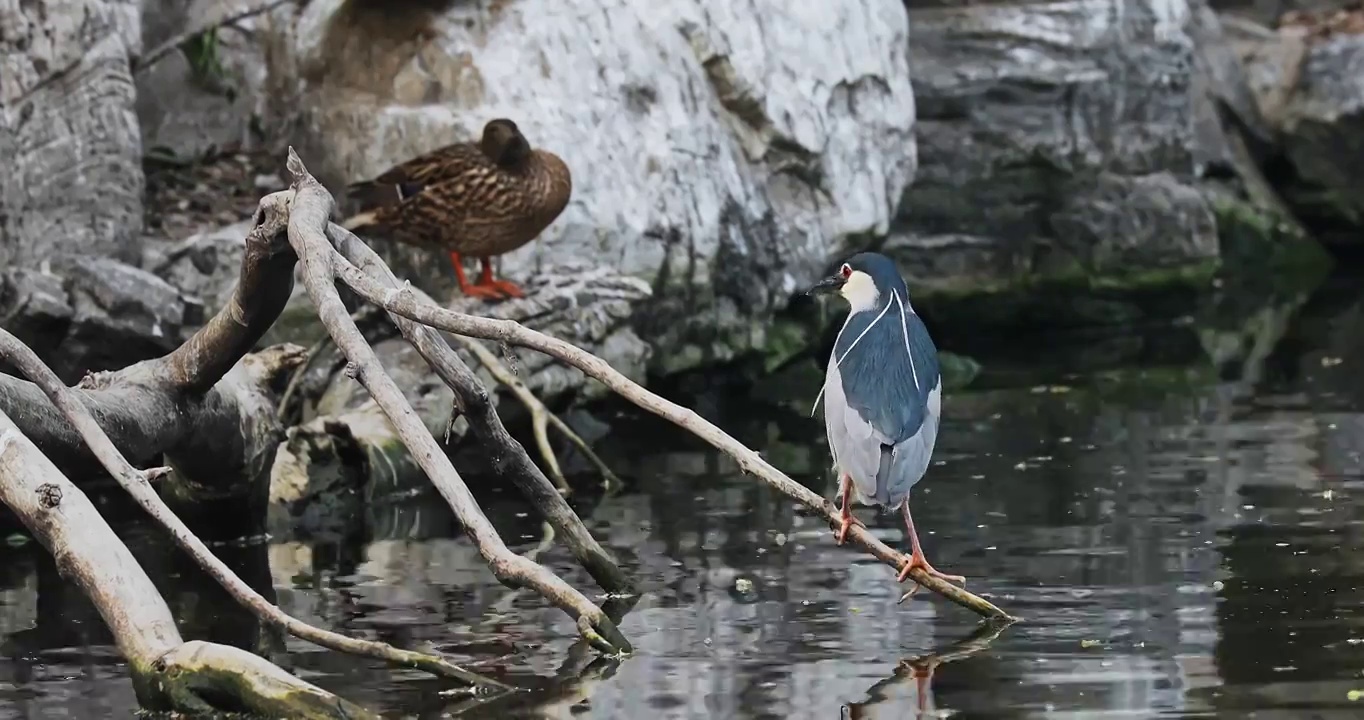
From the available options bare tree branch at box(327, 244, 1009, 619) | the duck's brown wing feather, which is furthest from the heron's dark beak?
the duck's brown wing feather

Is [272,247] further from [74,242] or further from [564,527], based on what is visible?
[74,242]

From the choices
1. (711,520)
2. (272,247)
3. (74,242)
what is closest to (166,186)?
(74,242)

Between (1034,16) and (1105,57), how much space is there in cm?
62

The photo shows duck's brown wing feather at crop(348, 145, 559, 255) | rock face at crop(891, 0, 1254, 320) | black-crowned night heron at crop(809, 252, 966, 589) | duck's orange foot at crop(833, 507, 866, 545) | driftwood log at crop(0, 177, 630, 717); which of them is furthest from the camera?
rock face at crop(891, 0, 1254, 320)

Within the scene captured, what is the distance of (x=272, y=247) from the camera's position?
18.7ft

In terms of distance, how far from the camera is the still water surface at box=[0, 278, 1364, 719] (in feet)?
16.1

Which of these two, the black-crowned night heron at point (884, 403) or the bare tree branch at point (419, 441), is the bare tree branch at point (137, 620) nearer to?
the bare tree branch at point (419, 441)

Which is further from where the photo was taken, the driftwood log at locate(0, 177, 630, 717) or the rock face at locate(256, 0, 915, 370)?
the rock face at locate(256, 0, 915, 370)

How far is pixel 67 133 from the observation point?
9.38 meters

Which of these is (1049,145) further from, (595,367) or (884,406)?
(595,367)

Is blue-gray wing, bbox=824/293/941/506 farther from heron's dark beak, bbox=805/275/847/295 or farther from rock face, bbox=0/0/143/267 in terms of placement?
rock face, bbox=0/0/143/267

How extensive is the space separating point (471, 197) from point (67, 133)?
192cm

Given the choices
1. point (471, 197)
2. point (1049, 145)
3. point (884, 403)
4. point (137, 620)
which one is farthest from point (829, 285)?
point (1049, 145)

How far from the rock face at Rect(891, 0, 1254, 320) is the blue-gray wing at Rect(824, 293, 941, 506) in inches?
363
